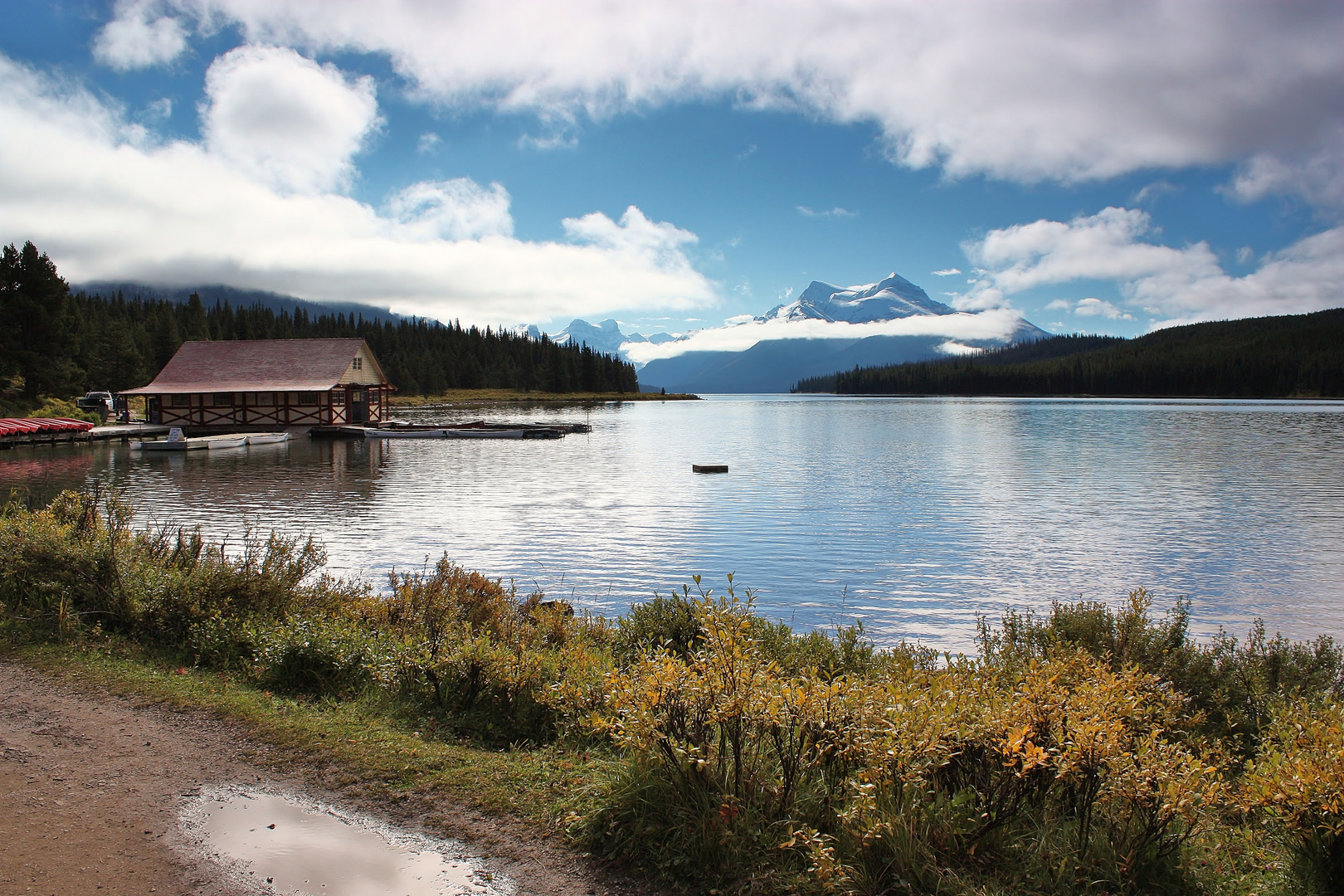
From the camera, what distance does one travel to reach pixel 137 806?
17.0ft

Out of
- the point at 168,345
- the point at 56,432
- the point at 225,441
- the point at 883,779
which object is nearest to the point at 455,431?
the point at 225,441

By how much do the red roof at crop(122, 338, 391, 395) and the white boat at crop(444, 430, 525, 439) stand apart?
946 cm

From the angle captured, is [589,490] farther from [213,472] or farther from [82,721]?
[82,721]

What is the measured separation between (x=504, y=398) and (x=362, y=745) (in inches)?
5551

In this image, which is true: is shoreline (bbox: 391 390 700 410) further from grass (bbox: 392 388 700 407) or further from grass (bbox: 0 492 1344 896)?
grass (bbox: 0 492 1344 896)

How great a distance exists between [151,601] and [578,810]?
265 inches

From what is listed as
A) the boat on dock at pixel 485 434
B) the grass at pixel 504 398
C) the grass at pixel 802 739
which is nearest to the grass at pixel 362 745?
the grass at pixel 802 739

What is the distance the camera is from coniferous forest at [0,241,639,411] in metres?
55.2

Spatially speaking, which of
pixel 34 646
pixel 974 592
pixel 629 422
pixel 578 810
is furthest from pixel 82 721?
pixel 629 422

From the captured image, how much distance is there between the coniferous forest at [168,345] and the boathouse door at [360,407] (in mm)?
21213

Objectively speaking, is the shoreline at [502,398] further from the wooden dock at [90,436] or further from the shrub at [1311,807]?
the shrub at [1311,807]

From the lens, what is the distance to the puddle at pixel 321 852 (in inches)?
177

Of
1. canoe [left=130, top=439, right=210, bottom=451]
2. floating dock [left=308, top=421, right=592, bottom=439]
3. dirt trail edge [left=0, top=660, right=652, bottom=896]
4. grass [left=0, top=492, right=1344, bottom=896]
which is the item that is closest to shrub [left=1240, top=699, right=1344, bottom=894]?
grass [left=0, top=492, right=1344, bottom=896]

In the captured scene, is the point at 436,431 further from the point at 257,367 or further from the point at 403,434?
the point at 257,367
